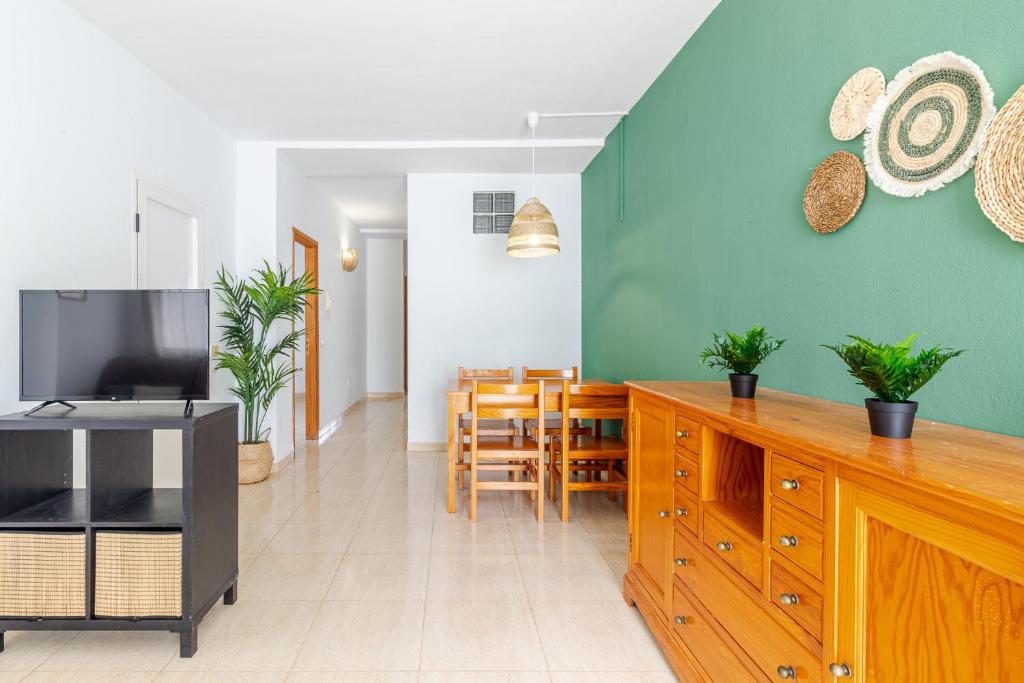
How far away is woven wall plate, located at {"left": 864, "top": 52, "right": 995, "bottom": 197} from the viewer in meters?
1.27

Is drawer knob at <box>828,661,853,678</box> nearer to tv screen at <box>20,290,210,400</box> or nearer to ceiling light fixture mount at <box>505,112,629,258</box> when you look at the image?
tv screen at <box>20,290,210,400</box>

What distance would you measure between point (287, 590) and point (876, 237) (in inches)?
109

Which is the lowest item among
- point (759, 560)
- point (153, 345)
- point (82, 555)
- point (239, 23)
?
point (82, 555)

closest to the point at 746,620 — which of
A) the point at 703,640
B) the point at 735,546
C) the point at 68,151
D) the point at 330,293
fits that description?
the point at 735,546

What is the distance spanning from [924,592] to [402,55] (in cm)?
331

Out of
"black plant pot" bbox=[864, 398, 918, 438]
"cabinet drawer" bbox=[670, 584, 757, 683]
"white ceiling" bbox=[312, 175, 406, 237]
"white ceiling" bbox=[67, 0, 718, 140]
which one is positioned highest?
"white ceiling" bbox=[312, 175, 406, 237]

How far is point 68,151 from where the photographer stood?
2.63m

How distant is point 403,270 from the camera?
907 centimetres

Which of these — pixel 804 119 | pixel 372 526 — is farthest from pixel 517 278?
pixel 804 119

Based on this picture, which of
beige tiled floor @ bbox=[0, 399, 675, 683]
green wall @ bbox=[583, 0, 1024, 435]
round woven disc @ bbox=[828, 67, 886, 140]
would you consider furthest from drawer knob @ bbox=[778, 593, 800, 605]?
round woven disc @ bbox=[828, 67, 886, 140]

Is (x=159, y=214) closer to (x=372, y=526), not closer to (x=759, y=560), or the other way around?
(x=372, y=526)

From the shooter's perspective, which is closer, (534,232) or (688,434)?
(688,434)

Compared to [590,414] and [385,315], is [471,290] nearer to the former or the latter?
[590,414]

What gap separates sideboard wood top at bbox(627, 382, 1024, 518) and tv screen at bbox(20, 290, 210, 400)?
1925mm
